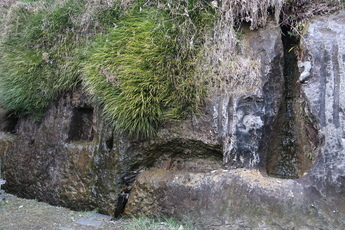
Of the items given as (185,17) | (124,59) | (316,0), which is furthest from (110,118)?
(316,0)

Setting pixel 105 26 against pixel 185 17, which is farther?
pixel 105 26

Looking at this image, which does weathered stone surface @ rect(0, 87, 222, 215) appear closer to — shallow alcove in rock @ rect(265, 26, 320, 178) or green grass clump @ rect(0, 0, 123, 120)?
green grass clump @ rect(0, 0, 123, 120)

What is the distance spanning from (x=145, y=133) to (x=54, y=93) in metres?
1.71

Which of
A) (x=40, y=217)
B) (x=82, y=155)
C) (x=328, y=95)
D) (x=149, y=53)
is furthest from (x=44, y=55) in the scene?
(x=328, y=95)

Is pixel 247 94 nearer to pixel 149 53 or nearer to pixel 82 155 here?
pixel 149 53

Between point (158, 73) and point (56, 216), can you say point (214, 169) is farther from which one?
point (56, 216)

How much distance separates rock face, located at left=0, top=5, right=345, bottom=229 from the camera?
3.35 m

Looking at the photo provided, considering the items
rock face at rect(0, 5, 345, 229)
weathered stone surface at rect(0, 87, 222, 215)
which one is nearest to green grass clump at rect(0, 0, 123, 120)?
weathered stone surface at rect(0, 87, 222, 215)

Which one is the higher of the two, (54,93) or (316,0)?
(316,0)

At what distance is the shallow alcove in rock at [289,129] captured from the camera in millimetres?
3885

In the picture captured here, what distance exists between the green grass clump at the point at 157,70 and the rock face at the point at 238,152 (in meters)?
0.20

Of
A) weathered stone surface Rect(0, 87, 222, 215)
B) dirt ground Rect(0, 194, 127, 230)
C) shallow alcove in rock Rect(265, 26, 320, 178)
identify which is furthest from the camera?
weathered stone surface Rect(0, 87, 222, 215)

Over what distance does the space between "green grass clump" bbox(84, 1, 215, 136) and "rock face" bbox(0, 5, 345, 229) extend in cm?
20

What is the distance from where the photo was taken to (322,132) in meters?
3.39
